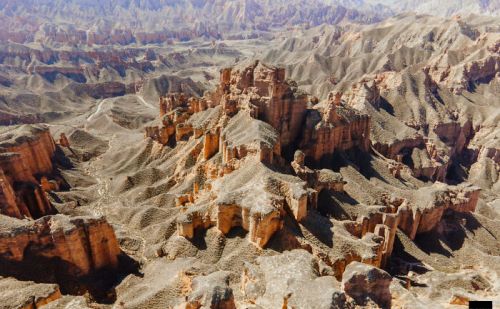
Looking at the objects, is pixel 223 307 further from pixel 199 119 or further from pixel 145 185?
pixel 199 119

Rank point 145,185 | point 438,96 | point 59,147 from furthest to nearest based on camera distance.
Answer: point 438,96
point 59,147
point 145,185

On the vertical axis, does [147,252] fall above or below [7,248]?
below

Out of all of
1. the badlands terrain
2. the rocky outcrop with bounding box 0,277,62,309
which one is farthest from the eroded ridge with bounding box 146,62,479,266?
the rocky outcrop with bounding box 0,277,62,309

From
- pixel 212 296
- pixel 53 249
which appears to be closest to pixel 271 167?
pixel 212 296

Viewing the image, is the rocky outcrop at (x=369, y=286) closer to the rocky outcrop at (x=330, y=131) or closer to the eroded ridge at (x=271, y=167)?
the eroded ridge at (x=271, y=167)

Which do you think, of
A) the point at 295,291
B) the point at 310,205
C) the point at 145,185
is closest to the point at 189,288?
the point at 295,291

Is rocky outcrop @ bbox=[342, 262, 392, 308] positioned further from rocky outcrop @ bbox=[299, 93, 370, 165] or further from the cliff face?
the cliff face

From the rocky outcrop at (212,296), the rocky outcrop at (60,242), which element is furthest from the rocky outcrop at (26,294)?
the rocky outcrop at (212,296)
